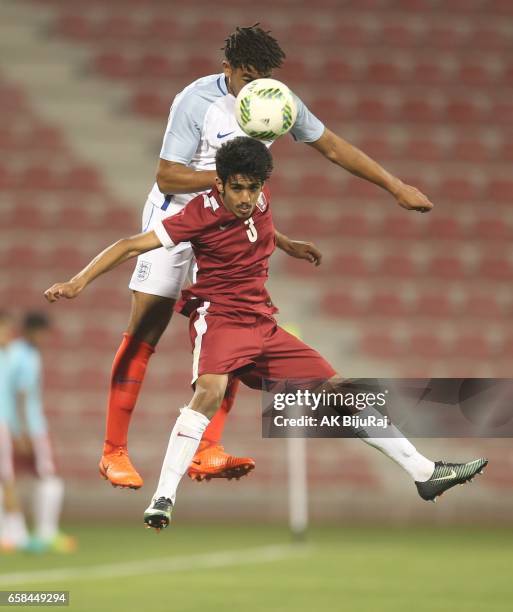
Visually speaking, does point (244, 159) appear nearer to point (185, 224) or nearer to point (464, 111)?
point (185, 224)

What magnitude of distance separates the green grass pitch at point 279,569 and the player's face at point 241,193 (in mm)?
3753

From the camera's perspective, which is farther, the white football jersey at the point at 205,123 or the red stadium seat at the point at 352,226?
the red stadium seat at the point at 352,226

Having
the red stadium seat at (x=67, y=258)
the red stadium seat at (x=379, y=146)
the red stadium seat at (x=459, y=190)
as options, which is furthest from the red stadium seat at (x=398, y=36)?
the red stadium seat at (x=67, y=258)

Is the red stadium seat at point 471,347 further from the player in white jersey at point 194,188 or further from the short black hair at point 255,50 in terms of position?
the short black hair at point 255,50

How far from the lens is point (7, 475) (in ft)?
32.9

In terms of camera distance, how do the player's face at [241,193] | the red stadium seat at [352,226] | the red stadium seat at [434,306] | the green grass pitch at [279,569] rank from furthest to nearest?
the red stadium seat at [352,226] → the red stadium seat at [434,306] → the green grass pitch at [279,569] → the player's face at [241,193]

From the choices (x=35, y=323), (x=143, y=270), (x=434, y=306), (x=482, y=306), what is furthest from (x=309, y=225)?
(x=143, y=270)

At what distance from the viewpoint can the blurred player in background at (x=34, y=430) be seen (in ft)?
32.1

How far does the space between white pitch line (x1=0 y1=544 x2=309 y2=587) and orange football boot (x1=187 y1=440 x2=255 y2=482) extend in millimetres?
3642

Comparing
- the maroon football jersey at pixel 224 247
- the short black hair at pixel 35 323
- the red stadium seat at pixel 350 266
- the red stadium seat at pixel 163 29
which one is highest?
the red stadium seat at pixel 163 29

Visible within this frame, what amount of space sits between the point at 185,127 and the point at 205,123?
0.26ft

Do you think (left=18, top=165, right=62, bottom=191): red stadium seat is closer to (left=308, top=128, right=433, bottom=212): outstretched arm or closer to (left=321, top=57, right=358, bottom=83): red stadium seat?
(left=321, top=57, right=358, bottom=83): red stadium seat

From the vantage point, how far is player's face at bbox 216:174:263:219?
4148 mm

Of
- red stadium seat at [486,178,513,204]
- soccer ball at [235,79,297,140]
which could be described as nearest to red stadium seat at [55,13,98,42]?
red stadium seat at [486,178,513,204]
